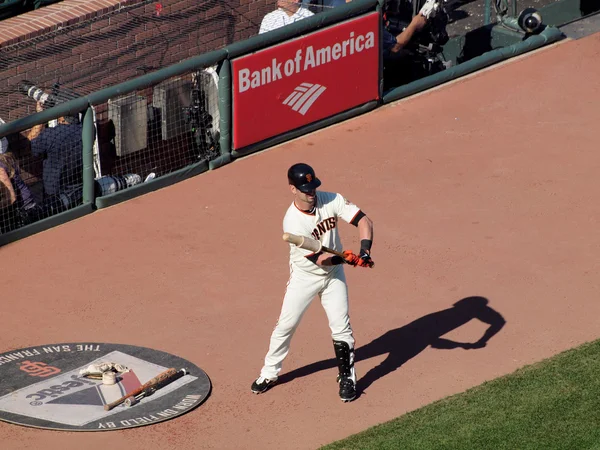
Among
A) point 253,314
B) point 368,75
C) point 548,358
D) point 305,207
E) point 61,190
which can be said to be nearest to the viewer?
point 305,207

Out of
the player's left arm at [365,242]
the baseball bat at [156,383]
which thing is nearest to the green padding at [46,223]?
the baseball bat at [156,383]

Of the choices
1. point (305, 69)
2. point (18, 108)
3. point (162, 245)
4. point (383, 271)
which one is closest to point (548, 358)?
point (383, 271)

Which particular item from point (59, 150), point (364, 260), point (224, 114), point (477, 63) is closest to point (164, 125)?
point (224, 114)

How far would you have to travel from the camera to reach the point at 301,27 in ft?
41.9

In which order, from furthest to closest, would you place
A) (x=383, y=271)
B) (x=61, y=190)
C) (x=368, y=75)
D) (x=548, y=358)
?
(x=368, y=75)
(x=61, y=190)
(x=383, y=271)
(x=548, y=358)

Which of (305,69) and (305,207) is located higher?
(305,207)

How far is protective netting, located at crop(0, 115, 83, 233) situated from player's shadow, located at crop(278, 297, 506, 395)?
375cm

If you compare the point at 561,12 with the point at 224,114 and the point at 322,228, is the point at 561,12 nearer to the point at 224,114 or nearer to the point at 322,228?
the point at 224,114

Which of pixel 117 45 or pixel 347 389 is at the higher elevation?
pixel 117 45

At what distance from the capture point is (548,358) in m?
8.84

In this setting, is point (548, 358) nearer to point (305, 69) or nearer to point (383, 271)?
point (383, 271)

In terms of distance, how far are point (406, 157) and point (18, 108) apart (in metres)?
4.28

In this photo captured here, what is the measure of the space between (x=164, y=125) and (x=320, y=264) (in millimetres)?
4871

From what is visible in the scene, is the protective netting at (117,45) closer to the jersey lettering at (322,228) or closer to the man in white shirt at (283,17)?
the man in white shirt at (283,17)
